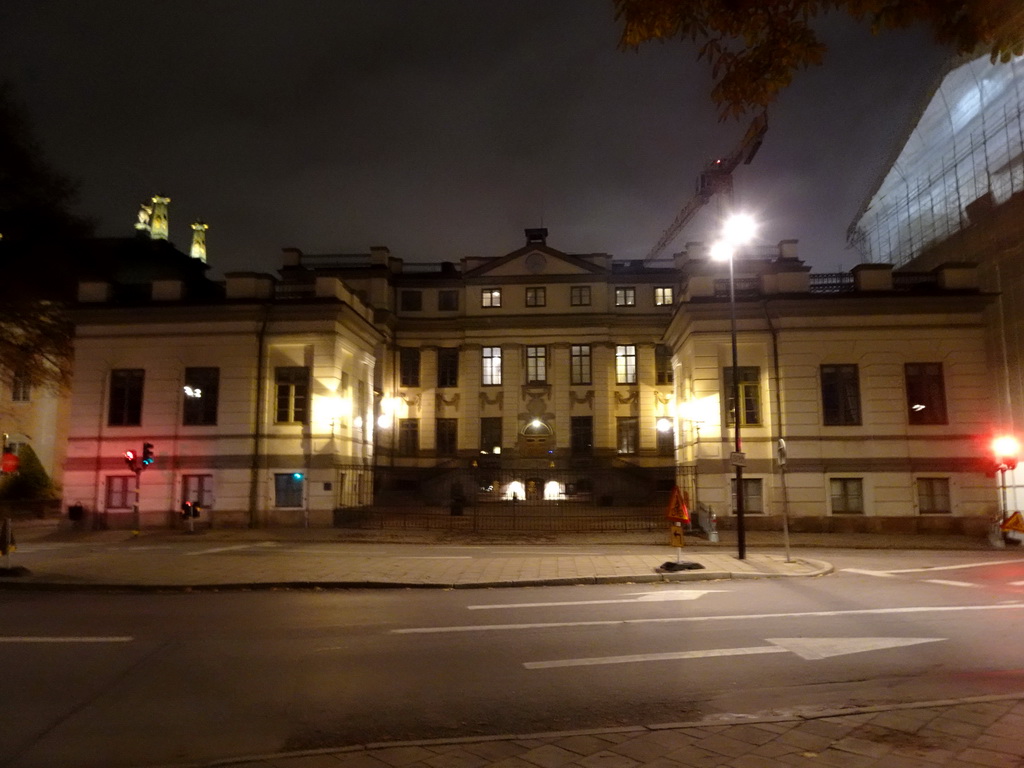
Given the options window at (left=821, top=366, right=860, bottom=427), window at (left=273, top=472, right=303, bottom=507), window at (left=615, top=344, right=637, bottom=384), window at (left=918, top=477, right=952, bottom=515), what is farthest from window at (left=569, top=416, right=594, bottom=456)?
window at (left=918, top=477, right=952, bottom=515)

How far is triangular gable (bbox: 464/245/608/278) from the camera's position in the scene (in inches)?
1828

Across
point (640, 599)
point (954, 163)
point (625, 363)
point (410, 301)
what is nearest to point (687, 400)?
point (625, 363)

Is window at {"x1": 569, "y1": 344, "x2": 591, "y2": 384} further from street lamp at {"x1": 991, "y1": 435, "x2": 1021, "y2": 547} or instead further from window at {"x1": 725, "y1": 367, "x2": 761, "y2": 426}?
street lamp at {"x1": 991, "y1": 435, "x2": 1021, "y2": 547}

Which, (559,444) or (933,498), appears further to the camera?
(559,444)

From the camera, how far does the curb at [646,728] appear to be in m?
5.35

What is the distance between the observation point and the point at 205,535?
26.3m

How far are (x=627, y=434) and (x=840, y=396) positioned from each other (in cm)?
1855

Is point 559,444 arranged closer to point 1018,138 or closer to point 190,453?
point 190,453

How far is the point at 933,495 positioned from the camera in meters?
27.5

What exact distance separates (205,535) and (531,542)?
39.7 ft

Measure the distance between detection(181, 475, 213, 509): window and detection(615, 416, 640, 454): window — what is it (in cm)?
2498

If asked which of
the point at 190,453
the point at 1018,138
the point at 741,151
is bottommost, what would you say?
the point at 190,453

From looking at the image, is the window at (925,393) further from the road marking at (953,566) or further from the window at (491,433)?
the window at (491,433)

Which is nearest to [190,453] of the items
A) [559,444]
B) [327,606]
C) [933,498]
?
[327,606]
